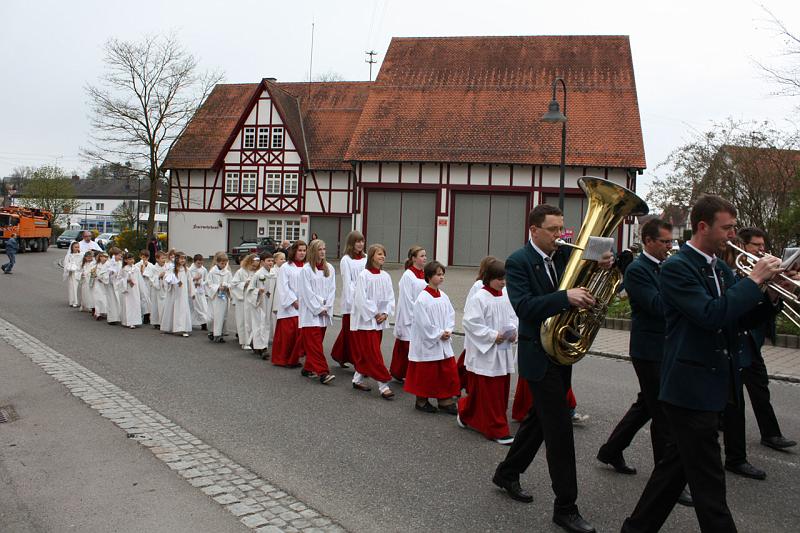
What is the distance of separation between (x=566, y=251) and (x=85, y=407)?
17.9ft

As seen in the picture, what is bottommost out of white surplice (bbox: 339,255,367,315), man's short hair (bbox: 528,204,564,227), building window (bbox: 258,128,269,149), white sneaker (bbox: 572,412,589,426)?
white sneaker (bbox: 572,412,589,426)

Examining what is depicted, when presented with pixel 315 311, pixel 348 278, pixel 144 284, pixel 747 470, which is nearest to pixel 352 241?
pixel 348 278

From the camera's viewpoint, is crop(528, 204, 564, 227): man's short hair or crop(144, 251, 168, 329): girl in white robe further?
crop(144, 251, 168, 329): girl in white robe

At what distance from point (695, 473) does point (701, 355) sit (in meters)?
0.61

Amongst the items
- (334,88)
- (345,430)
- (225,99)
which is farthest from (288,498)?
(225,99)

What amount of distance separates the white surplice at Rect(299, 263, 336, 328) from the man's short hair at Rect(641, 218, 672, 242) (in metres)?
4.90

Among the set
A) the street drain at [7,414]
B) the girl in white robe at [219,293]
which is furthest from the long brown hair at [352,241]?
the street drain at [7,414]

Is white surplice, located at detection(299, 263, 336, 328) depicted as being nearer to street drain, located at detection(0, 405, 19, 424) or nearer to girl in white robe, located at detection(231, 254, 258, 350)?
girl in white robe, located at detection(231, 254, 258, 350)

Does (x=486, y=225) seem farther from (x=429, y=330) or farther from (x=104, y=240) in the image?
(x=104, y=240)

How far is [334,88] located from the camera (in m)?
43.2

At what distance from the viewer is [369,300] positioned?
9156mm

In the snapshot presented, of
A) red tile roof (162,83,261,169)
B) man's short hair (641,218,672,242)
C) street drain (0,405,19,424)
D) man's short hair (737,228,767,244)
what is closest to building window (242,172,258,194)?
red tile roof (162,83,261,169)

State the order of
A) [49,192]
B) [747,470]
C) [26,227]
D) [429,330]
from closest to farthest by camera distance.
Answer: [747,470] → [429,330] → [26,227] → [49,192]

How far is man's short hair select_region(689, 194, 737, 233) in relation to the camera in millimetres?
3896
